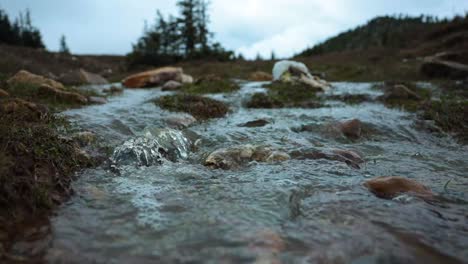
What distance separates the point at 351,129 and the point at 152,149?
3844 millimetres

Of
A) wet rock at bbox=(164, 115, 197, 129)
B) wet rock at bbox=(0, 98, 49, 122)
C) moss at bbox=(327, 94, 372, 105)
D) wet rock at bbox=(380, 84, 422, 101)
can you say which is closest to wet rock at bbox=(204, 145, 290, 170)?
wet rock at bbox=(164, 115, 197, 129)

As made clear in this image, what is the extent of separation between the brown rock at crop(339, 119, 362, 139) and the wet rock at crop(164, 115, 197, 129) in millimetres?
3100

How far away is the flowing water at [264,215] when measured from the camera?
2.34 meters

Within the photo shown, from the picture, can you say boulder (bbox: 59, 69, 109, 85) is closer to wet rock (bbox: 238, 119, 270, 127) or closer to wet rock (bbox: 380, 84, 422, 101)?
wet rock (bbox: 238, 119, 270, 127)

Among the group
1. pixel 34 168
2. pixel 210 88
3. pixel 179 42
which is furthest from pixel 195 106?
pixel 179 42

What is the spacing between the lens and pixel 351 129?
6.47 meters

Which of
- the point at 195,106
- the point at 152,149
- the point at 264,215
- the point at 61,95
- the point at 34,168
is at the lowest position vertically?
the point at 264,215

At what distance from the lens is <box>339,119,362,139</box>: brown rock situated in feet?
21.0

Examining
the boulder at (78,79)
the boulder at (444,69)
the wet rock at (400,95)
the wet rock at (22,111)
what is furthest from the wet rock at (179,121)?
the boulder at (444,69)

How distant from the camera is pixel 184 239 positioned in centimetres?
251

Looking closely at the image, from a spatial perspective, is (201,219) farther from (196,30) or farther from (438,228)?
(196,30)

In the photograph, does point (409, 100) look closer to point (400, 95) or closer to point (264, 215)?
point (400, 95)

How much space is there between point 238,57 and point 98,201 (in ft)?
113

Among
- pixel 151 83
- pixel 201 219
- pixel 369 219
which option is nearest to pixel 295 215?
pixel 369 219
